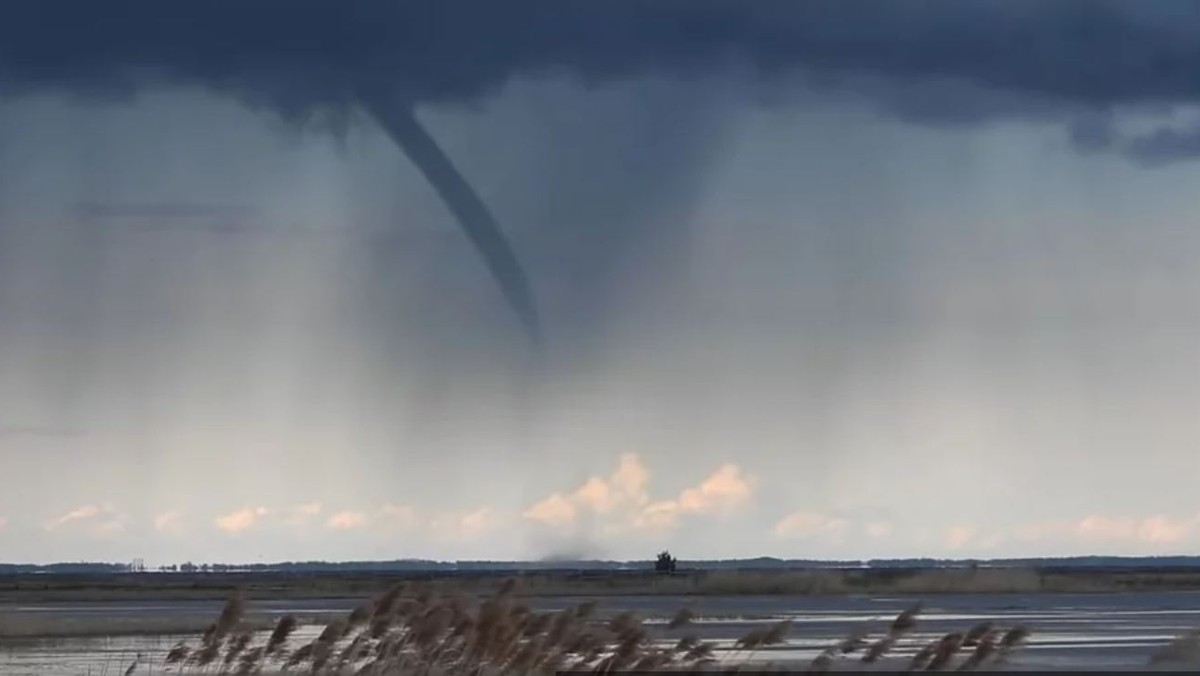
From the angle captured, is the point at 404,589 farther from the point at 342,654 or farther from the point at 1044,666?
the point at 1044,666

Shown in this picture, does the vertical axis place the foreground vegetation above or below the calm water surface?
below

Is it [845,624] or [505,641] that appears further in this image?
[845,624]

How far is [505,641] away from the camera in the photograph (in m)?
23.3

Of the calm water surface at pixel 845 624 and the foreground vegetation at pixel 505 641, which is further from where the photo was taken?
the calm water surface at pixel 845 624

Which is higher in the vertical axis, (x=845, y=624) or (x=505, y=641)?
(x=845, y=624)

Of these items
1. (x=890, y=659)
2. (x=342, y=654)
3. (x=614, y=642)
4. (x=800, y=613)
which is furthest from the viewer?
(x=800, y=613)

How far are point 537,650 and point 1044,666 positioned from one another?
1696 centimetres

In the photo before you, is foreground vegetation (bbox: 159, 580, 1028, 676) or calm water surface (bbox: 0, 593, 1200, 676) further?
calm water surface (bbox: 0, 593, 1200, 676)

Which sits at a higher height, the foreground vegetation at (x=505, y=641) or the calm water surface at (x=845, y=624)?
the calm water surface at (x=845, y=624)

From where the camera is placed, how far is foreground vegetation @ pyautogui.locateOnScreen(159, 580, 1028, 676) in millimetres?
21969

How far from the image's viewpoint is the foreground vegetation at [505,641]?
21969 millimetres

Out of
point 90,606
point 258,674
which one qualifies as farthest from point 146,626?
point 258,674

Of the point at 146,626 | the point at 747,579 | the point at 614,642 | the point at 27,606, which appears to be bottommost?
the point at 614,642

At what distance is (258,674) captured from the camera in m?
25.7
